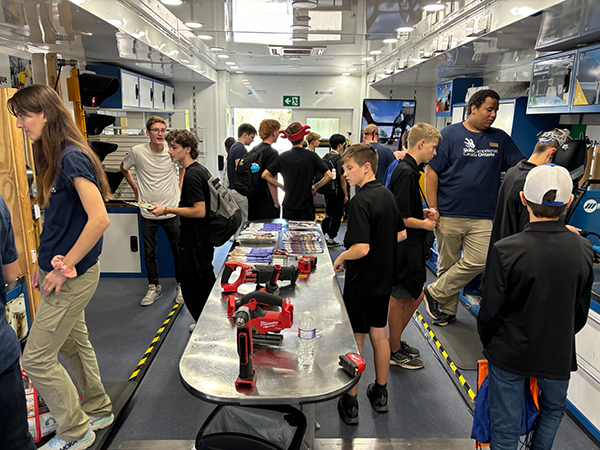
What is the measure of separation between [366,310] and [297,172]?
2.17 metres

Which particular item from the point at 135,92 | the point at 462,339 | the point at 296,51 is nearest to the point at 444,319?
the point at 462,339

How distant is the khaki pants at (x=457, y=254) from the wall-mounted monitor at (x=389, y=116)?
472cm

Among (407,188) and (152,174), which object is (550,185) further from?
(152,174)

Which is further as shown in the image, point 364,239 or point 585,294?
point 364,239

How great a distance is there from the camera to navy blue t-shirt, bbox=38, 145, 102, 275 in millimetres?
2001

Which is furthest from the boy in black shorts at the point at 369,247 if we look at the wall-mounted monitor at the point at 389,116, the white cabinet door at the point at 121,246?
the wall-mounted monitor at the point at 389,116

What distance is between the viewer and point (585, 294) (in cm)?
186

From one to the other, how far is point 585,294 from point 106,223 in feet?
7.25

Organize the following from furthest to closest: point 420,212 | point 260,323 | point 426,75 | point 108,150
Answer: point 426,75, point 108,150, point 420,212, point 260,323

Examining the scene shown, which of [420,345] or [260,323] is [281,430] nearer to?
[260,323]

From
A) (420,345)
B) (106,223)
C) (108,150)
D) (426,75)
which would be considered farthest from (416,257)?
(426,75)

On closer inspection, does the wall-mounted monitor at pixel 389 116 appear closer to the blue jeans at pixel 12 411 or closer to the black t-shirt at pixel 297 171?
the black t-shirt at pixel 297 171

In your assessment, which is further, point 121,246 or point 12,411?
point 121,246

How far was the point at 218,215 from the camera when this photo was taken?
10.5ft
